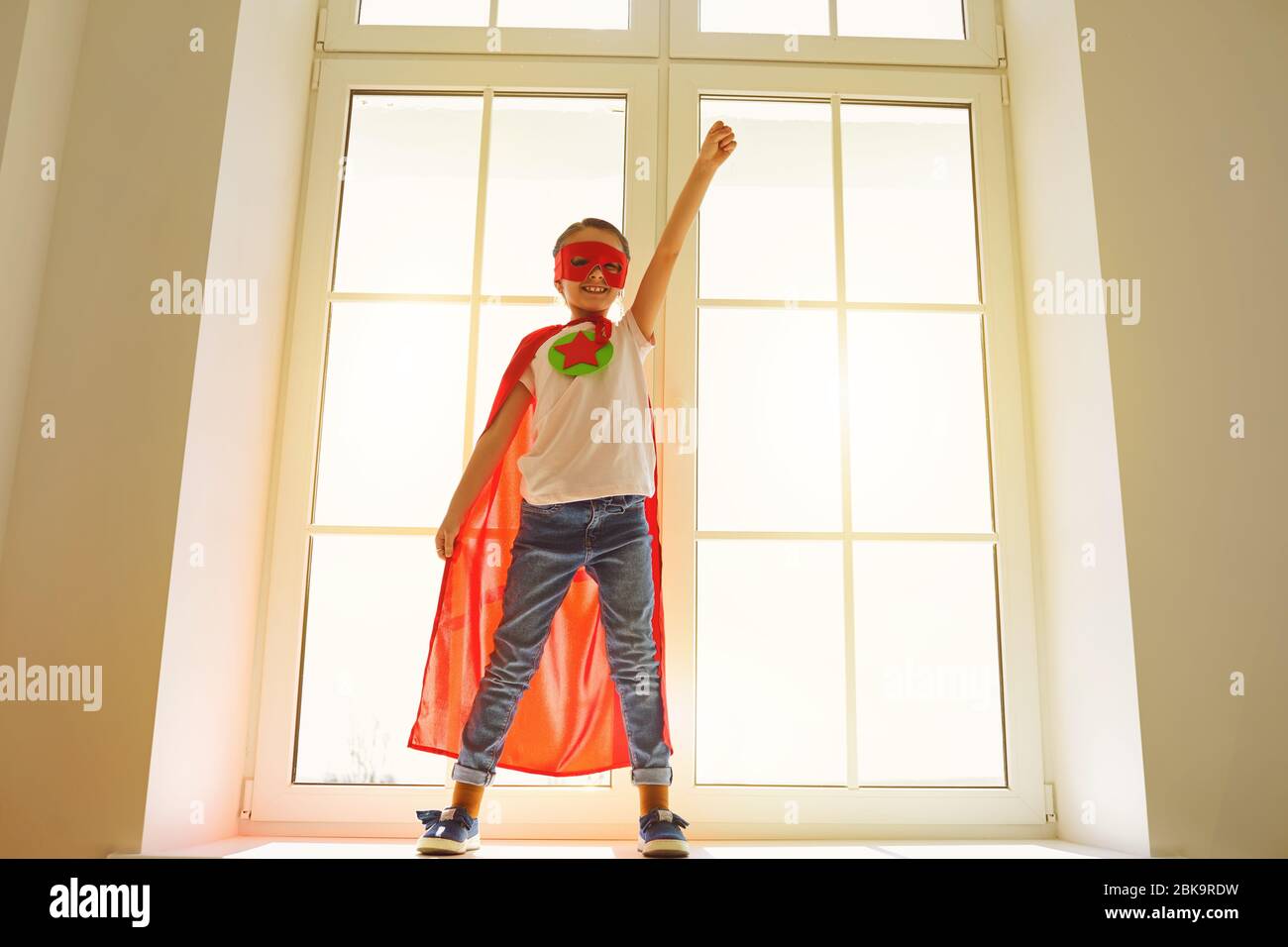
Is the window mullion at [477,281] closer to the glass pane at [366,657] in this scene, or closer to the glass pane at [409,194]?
the glass pane at [409,194]

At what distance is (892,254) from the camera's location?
89.8 inches

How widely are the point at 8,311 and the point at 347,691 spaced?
3.36 ft

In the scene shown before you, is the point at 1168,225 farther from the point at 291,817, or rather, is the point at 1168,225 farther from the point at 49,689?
the point at 49,689

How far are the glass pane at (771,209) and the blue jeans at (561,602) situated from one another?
75cm

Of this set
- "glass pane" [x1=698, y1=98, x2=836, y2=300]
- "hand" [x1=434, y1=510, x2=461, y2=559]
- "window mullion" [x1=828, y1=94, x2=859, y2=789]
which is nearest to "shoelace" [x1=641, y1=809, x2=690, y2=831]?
"window mullion" [x1=828, y1=94, x2=859, y2=789]

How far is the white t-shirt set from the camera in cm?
175

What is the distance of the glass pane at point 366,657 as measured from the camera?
80.0 inches

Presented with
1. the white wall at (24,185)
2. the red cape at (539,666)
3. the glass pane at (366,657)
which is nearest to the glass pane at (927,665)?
the red cape at (539,666)

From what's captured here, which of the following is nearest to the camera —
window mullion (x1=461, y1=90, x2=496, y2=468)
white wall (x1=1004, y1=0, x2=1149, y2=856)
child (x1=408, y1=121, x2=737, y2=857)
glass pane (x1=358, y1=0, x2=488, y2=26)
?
child (x1=408, y1=121, x2=737, y2=857)

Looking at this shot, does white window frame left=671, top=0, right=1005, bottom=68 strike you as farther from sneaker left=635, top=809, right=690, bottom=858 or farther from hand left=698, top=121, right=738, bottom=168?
sneaker left=635, top=809, right=690, bottom=858

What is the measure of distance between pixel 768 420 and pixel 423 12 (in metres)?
1.40

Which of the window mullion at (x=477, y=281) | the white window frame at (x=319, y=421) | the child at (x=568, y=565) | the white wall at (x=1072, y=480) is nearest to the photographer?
the child at (x=568, y=565)

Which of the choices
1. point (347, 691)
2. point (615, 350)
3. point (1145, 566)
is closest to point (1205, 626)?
point (1145, 566)

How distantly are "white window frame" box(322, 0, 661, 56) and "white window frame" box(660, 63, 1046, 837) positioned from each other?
0.14m
